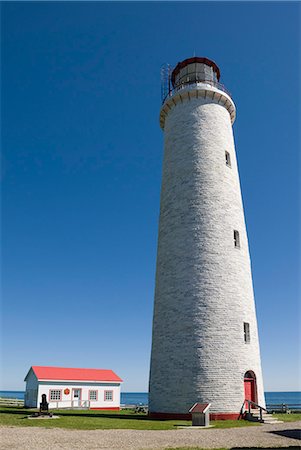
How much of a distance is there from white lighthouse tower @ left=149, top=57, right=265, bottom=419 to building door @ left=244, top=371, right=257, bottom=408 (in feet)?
0.16

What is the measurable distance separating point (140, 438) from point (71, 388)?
1079 inches

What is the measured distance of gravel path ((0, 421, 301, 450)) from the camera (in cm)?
A: 1159

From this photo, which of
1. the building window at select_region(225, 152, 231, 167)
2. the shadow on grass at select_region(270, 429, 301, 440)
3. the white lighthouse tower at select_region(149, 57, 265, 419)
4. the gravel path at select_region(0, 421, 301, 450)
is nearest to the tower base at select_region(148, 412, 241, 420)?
the white lighthouse tower at select_region(149, 57, 265, 419)

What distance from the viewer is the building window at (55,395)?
37.1 meters

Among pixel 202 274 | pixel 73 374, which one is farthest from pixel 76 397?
pixel 202 274

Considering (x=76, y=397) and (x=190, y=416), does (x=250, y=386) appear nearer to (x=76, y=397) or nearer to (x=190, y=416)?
(x=190, y=416)

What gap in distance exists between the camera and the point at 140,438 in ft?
43.4

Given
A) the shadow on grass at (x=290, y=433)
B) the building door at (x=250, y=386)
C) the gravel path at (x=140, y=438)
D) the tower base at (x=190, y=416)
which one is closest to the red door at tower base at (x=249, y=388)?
the building door at (x=250, y=386)

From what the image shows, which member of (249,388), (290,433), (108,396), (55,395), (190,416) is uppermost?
(249,388)

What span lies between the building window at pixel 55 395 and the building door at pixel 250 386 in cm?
2282

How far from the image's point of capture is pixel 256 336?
2205 centimetres

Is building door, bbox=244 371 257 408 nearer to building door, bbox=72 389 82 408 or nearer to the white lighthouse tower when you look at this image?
the white lighthouse tower

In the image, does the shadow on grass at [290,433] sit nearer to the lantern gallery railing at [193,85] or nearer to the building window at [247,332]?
the building window at [247,332]

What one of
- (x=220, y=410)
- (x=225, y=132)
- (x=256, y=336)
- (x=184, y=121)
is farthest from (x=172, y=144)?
(x=220, y=410)
